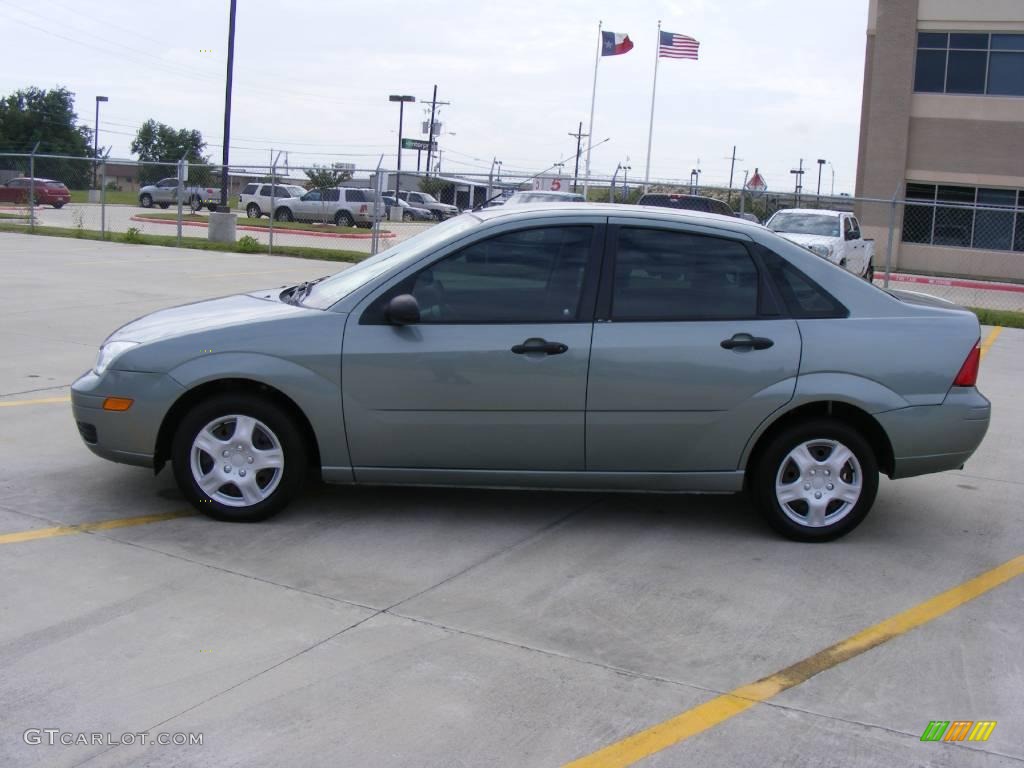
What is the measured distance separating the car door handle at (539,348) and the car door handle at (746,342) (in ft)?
2.74

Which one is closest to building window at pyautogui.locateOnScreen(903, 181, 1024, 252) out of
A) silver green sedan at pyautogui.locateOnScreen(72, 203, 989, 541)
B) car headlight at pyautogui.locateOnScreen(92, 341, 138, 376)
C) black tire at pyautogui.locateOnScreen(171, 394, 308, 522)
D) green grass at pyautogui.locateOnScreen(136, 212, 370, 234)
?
green grass at pyautogui.locateOnScreen(136, 212, 370, 234)

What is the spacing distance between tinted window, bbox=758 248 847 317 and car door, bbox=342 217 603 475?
3.13 ft

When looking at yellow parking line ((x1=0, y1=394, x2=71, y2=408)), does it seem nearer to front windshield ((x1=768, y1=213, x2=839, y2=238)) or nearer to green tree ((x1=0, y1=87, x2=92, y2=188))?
front windshield ((x1=768, y1=213, x2=839, y2=238))

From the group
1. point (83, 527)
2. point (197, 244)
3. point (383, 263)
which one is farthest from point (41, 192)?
point (83, 527)

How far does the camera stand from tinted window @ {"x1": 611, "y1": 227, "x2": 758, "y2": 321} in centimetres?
573

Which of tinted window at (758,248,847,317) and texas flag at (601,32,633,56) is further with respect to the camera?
texas flag at (601,32,633,56)

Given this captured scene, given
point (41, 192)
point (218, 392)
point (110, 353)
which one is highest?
point (41, 192)

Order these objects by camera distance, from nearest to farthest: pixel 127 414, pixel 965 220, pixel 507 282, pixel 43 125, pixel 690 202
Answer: pixel 127 414 < pixel 507 282 < pixel 690 202 < pixel 965 220 < pixel 43 125

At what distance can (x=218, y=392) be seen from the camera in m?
5.69

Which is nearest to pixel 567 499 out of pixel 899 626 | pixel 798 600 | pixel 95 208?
pixel 798 600

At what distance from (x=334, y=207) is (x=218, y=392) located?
3576 cm

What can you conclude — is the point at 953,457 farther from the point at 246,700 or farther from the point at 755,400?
the point at 246,700

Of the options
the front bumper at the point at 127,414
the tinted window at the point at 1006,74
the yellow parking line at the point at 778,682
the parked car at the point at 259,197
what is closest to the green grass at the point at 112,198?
the parked car at the point at 259,197

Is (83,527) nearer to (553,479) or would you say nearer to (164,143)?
(553,479)
